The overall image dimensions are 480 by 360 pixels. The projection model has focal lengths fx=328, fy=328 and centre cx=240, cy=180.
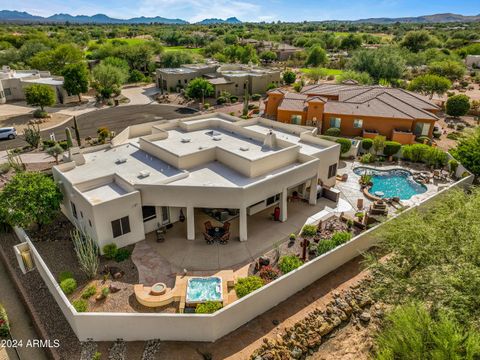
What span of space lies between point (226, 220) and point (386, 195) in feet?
50.0

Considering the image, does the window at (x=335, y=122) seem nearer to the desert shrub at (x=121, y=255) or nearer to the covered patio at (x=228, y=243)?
the covered patio at (x=228, y=243)

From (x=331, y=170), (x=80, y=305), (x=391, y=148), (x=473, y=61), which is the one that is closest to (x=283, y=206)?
(x=331, y=170)

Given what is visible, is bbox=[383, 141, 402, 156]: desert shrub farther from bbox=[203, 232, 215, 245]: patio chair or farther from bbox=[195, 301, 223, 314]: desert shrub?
bbox=[195, 301, 223, 314]: desert shrub

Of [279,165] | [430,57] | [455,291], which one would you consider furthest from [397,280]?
[430,57]

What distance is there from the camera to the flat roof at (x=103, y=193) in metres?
21.1

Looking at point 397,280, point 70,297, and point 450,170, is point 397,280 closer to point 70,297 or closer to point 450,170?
point 70,297

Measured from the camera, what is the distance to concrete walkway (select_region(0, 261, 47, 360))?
15.9 meters

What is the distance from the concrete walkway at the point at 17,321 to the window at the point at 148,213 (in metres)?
8.43

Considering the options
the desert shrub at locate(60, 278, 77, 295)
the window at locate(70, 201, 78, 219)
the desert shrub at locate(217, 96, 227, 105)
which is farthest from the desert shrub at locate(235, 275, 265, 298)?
the desert shrub at locate(217, 96, 227, 105)

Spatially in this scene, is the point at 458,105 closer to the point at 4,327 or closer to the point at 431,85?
the point at 431,85

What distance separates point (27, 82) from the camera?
60438mm

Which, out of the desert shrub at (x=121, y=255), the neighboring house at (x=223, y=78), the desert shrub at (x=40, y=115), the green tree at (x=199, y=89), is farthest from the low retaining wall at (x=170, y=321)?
the neighboring house at (x=223, y=78)

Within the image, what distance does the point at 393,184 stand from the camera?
32.1 metres

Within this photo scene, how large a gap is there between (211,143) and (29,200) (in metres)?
14.3
